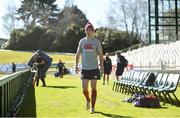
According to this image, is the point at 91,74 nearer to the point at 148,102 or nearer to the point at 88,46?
the point at 88,46

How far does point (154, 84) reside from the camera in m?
18.7

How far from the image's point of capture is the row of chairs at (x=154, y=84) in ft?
55.4

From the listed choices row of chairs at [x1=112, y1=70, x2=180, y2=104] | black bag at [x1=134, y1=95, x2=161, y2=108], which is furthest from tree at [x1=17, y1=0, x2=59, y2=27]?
black bag at [x1=134, y1=95, x2=161, y2=108]

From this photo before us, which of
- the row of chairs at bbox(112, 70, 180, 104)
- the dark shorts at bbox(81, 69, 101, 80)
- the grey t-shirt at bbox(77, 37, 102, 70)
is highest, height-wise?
the grey t-shirt at bbox(77, 37, 102, 70)

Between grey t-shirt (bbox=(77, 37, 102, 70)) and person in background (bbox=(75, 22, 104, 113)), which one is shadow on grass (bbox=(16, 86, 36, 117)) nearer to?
person in background (bbox=(75, 22, 104, 113))

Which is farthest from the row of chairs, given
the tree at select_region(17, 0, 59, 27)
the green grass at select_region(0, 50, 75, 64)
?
the tree at select_region(17, 0, 59, 27)

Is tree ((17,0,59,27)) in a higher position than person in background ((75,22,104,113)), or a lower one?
higher

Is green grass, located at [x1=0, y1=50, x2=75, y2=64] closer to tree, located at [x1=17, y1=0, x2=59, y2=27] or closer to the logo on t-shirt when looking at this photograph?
tree, located at [x1=17, y1=0, x2=59, y2=27]

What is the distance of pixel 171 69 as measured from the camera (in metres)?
33.8

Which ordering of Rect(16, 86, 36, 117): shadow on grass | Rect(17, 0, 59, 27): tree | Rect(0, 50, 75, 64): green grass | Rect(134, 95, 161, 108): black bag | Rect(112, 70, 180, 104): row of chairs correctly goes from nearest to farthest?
1. Rect(16, 86, 36, 117): shadow on grass
2. Rect(134, 95, 161, 108): black bag
3. Rect(112, 70, 180, 104): row of chairs
4. Rect(0, 50, 75, 64): green grass
5. Rect(17, 0, 59, 27): tree

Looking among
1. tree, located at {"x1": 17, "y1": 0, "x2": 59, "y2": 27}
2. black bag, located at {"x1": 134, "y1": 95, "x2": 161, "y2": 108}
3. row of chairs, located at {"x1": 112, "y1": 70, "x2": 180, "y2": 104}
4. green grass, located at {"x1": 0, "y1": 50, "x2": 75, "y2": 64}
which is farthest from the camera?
tree, located at {"x1": 17, "y1": 0, "x2": 59, "y2": 27}

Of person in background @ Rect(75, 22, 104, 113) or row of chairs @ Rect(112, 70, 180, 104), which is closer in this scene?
person in background @ Rect(75, 22, 104, 113)

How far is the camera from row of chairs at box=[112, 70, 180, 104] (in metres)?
16.9

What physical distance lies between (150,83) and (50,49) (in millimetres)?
92951
